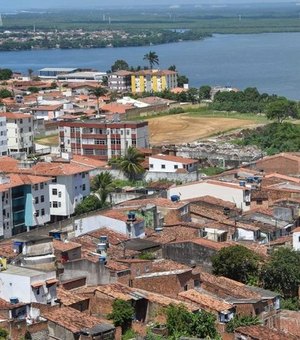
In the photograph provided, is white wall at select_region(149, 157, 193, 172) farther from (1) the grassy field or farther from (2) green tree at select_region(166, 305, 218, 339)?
(2) green tree at select_region(166, 305, 218, 339)

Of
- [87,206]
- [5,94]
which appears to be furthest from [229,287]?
[5,94]

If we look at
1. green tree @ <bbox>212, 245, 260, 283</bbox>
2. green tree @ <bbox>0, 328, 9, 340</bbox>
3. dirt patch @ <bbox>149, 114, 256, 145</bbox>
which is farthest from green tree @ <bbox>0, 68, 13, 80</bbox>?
green tree @ <bbox>0, 328, 9, 340</bbox>

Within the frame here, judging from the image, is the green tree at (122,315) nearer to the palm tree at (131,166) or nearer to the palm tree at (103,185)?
the palm tree at (103,185)

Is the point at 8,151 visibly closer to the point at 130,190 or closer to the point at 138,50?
the point at 130,190

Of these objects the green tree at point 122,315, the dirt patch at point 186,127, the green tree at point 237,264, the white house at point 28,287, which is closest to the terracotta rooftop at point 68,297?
the white house at point 28,287

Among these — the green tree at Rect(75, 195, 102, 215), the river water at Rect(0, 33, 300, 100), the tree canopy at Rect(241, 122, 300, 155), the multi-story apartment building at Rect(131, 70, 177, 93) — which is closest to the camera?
the green tree at Rect(75, 195, 102, 215)

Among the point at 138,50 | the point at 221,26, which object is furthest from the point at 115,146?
the point at 221,26

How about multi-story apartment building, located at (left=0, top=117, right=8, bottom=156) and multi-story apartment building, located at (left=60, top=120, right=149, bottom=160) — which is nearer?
multi-story apartment building, located at (left=60, top=120, right=149, bottom=160)
